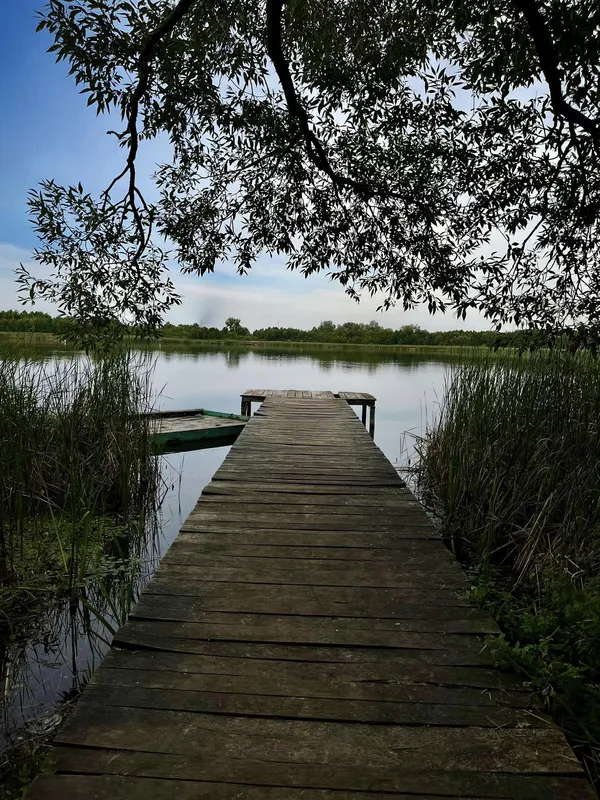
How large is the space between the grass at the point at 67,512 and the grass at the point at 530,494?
1.75 meters

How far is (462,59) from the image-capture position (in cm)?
420

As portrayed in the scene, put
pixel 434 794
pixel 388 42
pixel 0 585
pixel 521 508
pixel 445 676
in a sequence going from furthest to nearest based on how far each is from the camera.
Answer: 1. pixel 388 42
2. pixel 521 508
3. pixel 0 585
4. pixel 445 676
5. pixel 434 794

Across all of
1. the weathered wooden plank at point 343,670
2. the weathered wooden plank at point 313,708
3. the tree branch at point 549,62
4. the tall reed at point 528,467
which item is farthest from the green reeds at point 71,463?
the tree branch at point 549,62

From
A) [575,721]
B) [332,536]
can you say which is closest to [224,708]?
[575,721]

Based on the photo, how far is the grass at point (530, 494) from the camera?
6.44 ft

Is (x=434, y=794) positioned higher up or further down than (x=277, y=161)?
further down

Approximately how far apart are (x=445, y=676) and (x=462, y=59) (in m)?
4.59

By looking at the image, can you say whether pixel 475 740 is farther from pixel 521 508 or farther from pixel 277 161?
pixel 277 161

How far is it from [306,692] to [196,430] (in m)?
6.25

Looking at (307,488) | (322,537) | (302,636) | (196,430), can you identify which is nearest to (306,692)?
(302,636)

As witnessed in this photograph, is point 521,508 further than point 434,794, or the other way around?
point 521,508

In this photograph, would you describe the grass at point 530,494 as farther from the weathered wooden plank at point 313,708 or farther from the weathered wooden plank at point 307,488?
the weathered wooden plank at point 307,488

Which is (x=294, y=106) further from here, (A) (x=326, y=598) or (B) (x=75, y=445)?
(A) (x=326, y=598)

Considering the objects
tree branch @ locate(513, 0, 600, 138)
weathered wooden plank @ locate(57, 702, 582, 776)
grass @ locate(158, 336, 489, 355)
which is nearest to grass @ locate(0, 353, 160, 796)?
weathered wooden plank @ locate(57, 702, 582, 776)
